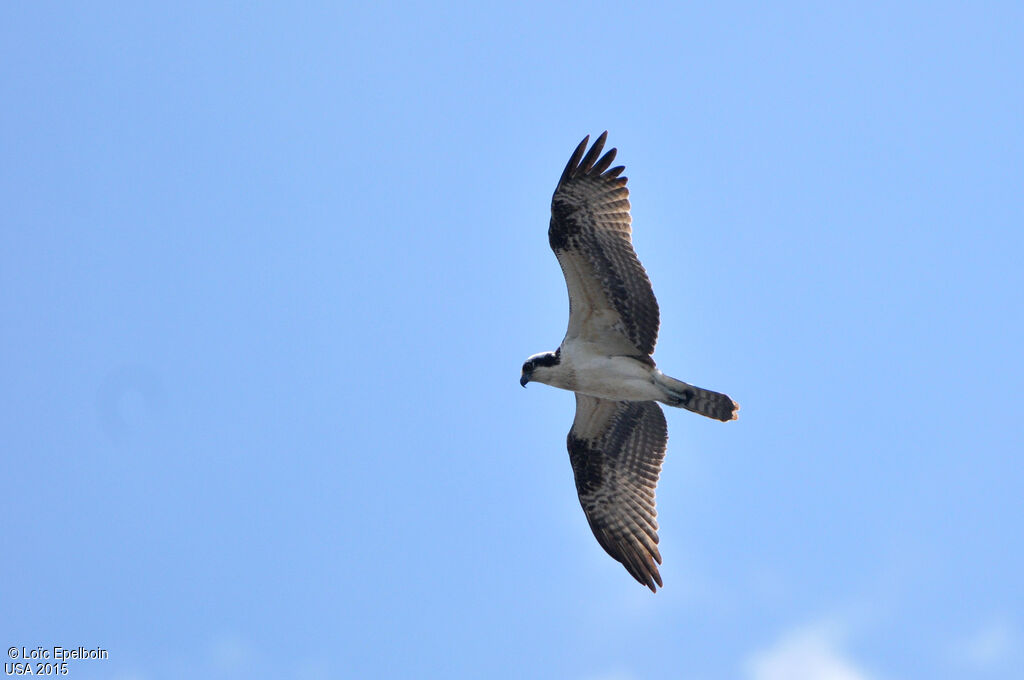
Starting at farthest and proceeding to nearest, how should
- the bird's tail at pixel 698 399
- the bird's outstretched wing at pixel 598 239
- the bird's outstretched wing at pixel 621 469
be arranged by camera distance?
the bird's outstretched wing at pixel 621 469
the bird's tail at pixel 698 399
the bird's outstretched wing at pixel 598 239

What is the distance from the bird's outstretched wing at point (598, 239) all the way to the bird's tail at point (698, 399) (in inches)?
30.7

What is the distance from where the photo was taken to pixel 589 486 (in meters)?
14.6

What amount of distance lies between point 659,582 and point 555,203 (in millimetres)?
4532

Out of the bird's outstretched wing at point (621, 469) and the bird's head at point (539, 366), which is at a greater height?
the bird's head at point (539, 366)

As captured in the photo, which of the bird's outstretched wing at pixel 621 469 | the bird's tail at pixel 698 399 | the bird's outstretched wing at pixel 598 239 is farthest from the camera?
the bird's outstretched wing at pixel 621 469

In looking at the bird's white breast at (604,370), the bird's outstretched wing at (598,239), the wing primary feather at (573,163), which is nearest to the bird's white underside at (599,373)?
the bird's white breast at (604,370)

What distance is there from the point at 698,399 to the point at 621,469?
5.07 ft

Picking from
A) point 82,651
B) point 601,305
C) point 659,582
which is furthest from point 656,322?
point 82,651

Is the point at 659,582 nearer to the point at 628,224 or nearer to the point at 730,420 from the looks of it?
the point at 730,420

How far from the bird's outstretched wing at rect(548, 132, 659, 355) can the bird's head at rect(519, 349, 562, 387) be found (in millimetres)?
729

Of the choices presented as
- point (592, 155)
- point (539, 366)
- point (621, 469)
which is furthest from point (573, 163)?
point (621, 469)

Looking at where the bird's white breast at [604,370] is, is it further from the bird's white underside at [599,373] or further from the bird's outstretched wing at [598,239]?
the bird's outstretched wing at [598,239]

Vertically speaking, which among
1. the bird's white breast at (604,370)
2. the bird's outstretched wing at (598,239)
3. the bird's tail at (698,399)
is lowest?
the bird's tail at (698,399)

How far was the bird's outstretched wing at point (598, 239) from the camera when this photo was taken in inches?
516
